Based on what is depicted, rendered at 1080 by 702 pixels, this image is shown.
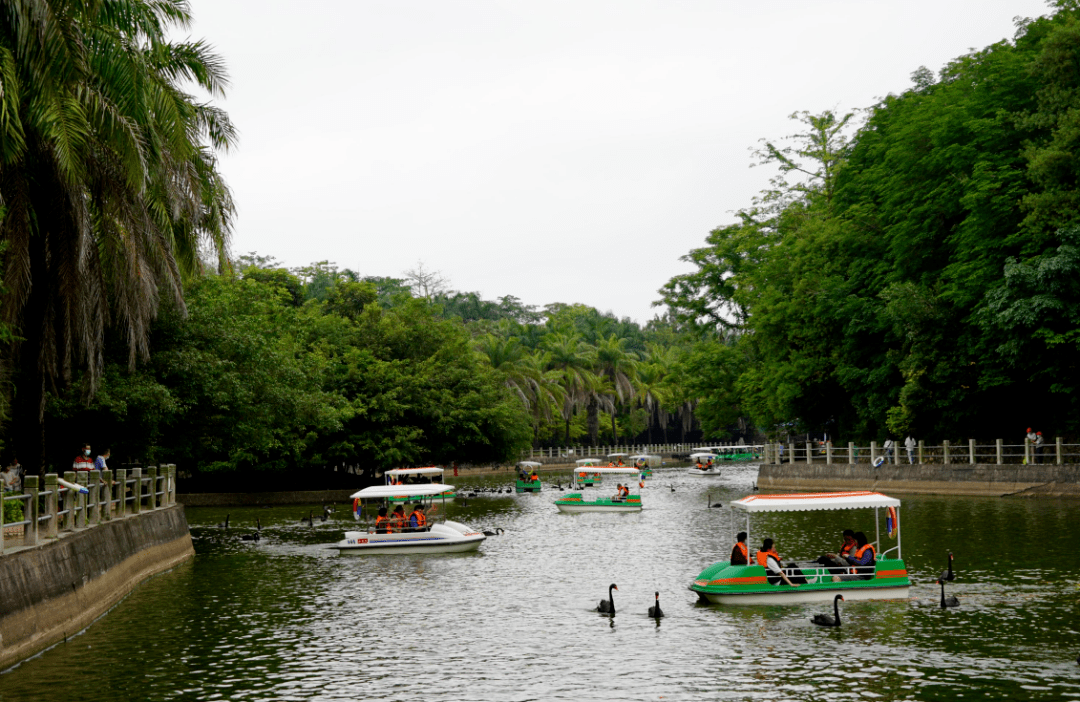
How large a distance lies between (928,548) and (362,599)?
55.3 feet

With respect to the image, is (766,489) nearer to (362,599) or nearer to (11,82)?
(362,599)

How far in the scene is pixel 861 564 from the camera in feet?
78.8

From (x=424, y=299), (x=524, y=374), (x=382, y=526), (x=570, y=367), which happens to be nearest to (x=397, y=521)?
(x=382, y=526)

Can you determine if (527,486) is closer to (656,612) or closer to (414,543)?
(414,543)

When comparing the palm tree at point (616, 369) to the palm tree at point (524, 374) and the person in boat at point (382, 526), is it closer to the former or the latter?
the palm tree at point (524, 374)

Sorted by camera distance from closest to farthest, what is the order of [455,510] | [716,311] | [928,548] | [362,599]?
[362,599] < [928,548] < [455,510] < [716,311]

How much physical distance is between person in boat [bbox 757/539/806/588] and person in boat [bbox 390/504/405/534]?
15959 millimetres

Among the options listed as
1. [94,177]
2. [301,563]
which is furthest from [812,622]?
[94,177]

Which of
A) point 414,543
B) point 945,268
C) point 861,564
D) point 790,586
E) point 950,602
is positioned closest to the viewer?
point 950,602

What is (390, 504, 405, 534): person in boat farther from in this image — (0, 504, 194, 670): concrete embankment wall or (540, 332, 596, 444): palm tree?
(540, 332, 596, 444): palm tree

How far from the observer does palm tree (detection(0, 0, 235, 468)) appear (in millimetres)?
22016

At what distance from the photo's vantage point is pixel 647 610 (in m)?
23.0

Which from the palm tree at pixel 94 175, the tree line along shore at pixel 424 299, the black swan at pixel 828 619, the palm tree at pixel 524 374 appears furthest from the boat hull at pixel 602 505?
the palm tree at pixel 524 374

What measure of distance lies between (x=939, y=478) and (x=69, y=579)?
43145mm
